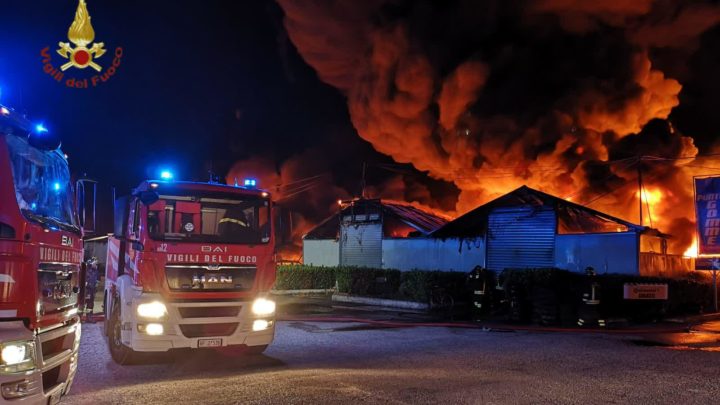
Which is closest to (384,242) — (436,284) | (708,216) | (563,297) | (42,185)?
(436,284)

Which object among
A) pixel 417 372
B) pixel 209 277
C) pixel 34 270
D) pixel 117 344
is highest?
pixel 34 270

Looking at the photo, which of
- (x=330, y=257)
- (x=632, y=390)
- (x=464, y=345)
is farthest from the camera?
(x=330, y=257)

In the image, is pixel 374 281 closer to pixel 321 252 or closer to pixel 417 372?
pixel 321 252

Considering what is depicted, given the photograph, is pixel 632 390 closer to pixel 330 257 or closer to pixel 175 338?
pixel 175 338

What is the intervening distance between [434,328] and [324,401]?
703cm

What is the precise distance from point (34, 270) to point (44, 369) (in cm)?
75

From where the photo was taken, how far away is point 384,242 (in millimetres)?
24953

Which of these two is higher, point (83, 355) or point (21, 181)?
point (21, 181)

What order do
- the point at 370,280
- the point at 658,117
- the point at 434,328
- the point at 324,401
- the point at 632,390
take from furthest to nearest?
the point at 658,117 → the point at 370,280 → the point at 434,328 → the point at 632,390 → the point at 324,401

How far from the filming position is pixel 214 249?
780 centimetres

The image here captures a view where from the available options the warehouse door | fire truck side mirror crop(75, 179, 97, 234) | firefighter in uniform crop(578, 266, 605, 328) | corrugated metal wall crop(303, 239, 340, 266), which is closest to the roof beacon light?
fire truck side mirror crop(75, 179, 97, 234)

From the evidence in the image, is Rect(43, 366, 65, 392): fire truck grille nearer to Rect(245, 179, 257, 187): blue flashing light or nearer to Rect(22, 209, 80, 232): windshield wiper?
Rect(22, 209, 80, 232): windshield wiper

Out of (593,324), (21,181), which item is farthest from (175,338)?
(593,324)

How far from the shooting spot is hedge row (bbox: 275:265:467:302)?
1720cm
